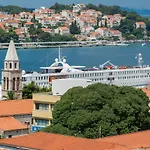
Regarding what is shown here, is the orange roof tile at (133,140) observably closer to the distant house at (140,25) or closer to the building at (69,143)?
the building at (69,143)

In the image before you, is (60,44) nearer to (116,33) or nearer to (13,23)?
(13,23)

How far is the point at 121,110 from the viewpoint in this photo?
1889cm

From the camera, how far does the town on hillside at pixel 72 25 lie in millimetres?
118062

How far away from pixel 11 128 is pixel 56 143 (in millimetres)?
5901

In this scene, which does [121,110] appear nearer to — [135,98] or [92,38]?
[135,98]

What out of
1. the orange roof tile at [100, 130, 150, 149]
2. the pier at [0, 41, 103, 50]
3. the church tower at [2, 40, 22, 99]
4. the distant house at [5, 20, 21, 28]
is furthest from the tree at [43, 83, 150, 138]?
the distant house at [5, 20, 21, 28]

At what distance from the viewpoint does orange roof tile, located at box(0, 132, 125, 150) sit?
48.7 feet

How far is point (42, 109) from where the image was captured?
21750 mm

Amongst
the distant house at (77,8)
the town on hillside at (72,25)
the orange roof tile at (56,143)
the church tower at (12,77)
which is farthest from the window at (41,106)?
the distant house at (77,8)

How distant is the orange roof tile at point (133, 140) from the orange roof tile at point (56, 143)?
657 millimetres

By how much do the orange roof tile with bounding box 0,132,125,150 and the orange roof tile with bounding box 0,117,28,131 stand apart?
4891mm

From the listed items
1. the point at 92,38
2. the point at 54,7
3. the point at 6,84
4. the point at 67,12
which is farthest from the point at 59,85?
the point at 54,7

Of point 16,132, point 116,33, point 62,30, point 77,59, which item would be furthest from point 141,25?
point 16,132

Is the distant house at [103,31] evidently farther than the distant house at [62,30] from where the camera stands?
Yes
